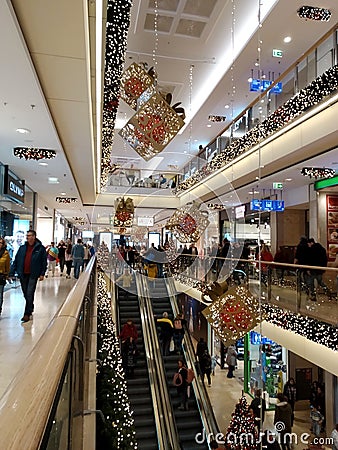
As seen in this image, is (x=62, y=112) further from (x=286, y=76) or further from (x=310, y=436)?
(x=310, y=436)

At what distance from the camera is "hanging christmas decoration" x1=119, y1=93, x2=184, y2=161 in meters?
3.35

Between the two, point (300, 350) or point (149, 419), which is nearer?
point (300, 350)

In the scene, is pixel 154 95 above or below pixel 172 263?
above

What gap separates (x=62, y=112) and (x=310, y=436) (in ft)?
35.5

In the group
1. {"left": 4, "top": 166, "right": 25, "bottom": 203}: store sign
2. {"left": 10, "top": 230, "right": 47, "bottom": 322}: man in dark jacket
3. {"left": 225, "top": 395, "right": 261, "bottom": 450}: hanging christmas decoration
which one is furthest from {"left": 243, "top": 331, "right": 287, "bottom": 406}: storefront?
{"left": 4, "top": 166, "right": 25, "bottom": 203}: store sign

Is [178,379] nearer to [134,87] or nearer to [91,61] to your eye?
[91,61]

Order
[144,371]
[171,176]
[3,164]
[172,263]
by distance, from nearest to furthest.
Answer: [3,164] → [144,371] → [172,263] → [171,176]

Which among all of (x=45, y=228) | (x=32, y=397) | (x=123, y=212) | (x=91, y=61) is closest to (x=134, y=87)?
(x=91, y=61)

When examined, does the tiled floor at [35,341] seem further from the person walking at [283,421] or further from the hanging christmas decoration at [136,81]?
the hanging christmas decoration at [136,81]

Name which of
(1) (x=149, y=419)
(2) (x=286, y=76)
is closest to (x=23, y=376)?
(2) (x=286, y=76)

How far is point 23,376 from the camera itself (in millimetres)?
703

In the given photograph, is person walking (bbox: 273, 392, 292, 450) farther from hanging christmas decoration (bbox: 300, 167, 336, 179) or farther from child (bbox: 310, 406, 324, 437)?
hanging christmas decoration (bbox: 300, 167, 336, 179)

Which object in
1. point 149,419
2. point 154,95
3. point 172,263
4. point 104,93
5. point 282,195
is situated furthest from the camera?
point 172,263

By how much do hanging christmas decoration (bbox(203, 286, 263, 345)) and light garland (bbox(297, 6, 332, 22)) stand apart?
223 inches
